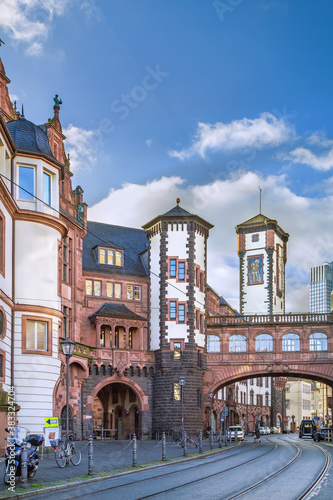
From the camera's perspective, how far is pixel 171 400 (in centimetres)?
6241

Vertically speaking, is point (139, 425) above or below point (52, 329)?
below

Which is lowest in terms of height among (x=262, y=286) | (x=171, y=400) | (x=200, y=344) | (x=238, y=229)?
(x=171, y=400)

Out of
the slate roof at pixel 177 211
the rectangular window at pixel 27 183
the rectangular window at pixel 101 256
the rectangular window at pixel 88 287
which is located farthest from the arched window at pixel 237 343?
the rectangular window at pixel 27 183

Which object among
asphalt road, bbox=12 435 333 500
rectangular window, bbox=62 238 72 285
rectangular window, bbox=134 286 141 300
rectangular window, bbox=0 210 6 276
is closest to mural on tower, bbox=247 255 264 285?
rectangular window, bbox=134 286 141 300

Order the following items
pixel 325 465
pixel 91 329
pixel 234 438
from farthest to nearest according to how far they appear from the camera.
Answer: pixel 234 438 → pixel 91 329 → pixel 325 465

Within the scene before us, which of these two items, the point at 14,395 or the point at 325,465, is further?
the point at 14,395

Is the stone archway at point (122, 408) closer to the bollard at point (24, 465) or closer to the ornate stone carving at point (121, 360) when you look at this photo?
the ornate stone carving at point (121, 360)

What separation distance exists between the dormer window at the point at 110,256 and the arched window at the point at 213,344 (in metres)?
11.7

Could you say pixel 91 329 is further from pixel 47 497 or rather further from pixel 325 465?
pixel 47 497

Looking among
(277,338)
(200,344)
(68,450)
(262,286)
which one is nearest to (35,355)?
(68,450)

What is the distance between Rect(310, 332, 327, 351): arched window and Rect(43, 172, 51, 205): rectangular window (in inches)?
1485

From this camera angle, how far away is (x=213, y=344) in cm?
7056

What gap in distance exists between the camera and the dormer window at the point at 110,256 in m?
64.6

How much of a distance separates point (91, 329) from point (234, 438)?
2125 cm
